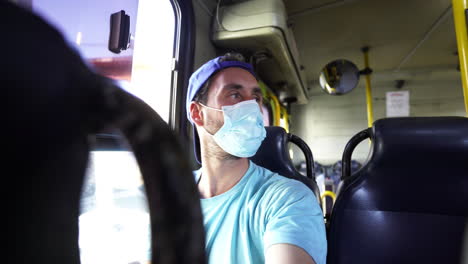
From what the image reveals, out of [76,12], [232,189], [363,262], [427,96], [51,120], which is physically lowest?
[363,262]

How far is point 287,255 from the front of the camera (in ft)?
2.35

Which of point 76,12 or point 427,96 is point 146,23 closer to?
point 76,12

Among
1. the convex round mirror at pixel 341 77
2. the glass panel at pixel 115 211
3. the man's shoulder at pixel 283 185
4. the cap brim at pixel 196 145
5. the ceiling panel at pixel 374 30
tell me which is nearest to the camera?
the glass panel at pixel 115 211

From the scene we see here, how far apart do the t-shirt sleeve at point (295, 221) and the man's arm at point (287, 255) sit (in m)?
0.01

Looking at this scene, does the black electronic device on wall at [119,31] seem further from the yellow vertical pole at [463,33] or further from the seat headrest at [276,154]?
the yellow vertical pole at [463,33]

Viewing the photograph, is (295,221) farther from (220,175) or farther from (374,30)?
(374,30)

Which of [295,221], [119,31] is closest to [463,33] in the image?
[295,221]

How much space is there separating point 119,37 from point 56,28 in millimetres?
1270

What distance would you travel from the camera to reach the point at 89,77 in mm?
154

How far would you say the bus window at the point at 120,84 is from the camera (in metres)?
0.19

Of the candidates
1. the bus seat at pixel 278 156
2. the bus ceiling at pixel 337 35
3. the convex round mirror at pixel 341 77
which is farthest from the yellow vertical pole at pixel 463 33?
the convex round mirror at pixel 341 77

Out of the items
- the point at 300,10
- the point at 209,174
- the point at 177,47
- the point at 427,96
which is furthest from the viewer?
the point at 427,96

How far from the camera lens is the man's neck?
111cm

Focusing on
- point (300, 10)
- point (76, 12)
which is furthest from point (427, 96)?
point (76, 12)
